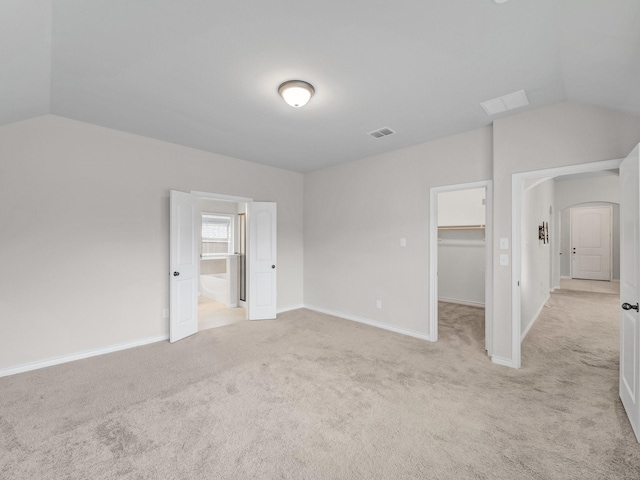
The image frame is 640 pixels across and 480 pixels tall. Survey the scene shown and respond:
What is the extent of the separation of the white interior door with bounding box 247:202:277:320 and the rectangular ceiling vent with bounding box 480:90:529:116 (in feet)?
10.9

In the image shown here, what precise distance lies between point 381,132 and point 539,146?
1639 mm

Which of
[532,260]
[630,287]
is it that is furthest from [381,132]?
[532,260]

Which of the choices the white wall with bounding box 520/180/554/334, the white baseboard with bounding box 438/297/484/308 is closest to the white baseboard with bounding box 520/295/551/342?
the white wall with bounding box 520/180/554/334

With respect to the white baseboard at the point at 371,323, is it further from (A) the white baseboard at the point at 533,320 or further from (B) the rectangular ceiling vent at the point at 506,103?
(B) the rectangular ceiling vent at the point at 506,103

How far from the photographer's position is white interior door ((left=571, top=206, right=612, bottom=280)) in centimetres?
850

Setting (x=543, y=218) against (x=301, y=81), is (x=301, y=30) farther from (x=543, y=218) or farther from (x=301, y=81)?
(x=543, y=218)

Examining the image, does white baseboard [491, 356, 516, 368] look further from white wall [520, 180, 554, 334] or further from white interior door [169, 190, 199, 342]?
white interior door [169, 190, 199, 342]

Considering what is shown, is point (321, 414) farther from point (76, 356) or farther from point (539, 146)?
point (539, 146)

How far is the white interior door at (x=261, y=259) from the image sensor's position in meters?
4.88

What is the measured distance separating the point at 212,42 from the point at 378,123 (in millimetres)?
1951

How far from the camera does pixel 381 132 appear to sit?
359 centimetres

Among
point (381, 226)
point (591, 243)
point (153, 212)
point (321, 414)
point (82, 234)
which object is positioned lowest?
point (321, 414)

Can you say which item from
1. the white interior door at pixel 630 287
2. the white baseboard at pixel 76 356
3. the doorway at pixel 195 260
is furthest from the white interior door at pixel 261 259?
the white interior door at pixel 630 287

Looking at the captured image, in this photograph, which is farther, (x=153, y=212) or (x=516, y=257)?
(x=153, y=212)
